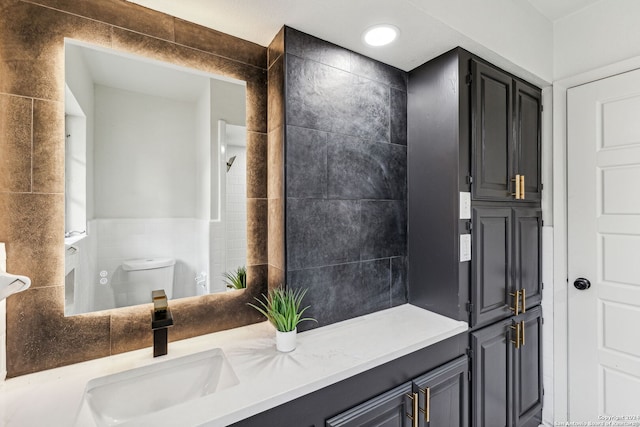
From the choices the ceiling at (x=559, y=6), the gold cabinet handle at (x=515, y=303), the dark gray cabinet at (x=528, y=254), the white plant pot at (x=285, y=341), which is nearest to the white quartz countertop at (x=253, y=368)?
the white plant pot at (x=285, y=341)

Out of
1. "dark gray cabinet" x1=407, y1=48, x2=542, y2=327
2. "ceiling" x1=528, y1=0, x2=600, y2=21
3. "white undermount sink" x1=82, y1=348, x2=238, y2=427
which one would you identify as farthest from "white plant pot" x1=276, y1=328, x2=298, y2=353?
"ceiling" x1=528, y1=0, x2=600, y2=21

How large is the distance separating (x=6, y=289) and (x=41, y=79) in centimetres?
76

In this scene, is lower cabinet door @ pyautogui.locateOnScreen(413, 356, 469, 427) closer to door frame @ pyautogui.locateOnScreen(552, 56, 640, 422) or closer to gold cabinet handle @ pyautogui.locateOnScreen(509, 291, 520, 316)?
gold cabinet handle @ pyautogui.locateOnScreen(509, 291, 520, 316)

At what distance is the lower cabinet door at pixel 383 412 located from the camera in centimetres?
108

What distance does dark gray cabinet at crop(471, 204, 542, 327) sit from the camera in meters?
1.61

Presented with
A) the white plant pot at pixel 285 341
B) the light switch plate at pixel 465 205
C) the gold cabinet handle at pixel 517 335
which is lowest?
the gold cabinet handle at pixel 517 335

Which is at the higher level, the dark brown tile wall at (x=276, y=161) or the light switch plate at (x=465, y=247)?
the dark brown tile wall at (x=276, y=161)

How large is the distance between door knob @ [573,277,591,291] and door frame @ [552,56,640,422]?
7cm

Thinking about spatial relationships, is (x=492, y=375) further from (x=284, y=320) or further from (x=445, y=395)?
(x=284, y=320)

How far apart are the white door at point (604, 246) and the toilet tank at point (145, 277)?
2326mm

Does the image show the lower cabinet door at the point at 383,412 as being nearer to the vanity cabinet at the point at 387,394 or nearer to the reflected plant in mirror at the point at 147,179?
the vanity cabinet at the point at 387,394

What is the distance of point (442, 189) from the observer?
160 centimetres

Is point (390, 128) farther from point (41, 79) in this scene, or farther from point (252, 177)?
point (41, 79)

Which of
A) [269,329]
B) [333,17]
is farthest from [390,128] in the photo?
[269,329]
